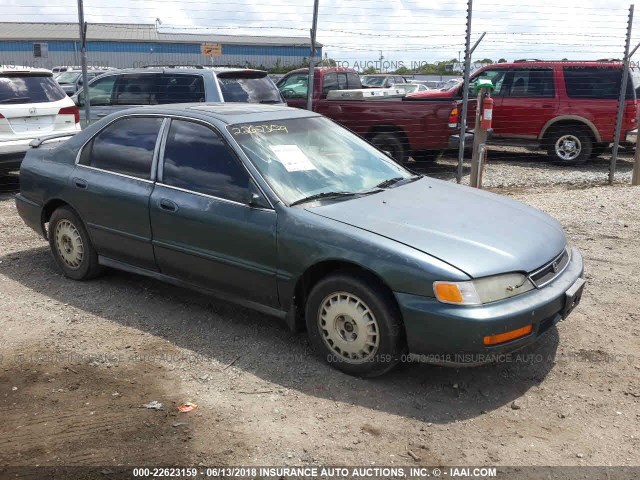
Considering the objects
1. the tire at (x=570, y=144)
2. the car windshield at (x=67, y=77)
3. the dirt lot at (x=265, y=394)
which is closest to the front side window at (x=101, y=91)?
the dirt lot at (x=265, y=394)

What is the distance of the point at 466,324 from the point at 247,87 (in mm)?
6974

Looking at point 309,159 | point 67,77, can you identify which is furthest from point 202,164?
point 67,77

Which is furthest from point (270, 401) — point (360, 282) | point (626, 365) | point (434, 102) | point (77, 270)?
point (434, 102)

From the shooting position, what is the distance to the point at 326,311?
4.05 metres

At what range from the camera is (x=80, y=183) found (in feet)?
17.7

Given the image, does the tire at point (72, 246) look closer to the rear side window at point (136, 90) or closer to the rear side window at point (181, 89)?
the rear side window at point (181, 89)

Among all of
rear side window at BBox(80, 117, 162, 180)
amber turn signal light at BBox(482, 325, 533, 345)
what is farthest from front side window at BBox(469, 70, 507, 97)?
amber turn signal light at BBox(482, 325, 533, 345)

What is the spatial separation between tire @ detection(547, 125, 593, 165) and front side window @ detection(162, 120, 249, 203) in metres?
8.81

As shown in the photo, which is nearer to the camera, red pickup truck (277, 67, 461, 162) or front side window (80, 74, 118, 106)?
red pickup truck (277, 67, 461, 162)

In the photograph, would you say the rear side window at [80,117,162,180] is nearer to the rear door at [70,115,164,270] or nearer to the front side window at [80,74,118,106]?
the rear door at [70,115,164,270]

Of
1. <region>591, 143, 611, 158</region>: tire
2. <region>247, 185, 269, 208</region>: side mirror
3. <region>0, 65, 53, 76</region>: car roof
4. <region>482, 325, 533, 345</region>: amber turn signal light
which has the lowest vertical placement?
<region>482, 325, 533, 345</region>: amber turn signal light

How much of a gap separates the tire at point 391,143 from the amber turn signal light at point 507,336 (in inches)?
286

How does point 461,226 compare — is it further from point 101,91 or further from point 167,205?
point 101,91

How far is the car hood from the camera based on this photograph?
12.3 ft
